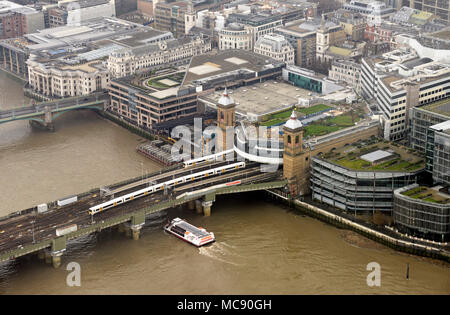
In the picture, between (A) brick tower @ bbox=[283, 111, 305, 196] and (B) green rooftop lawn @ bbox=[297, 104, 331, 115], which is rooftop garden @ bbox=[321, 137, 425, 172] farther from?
(B) green rooftop lawn @ bbox=[297, 104, 331, 115]

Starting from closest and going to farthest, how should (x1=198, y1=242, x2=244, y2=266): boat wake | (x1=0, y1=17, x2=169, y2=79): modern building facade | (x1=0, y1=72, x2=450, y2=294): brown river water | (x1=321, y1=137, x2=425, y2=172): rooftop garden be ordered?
(x1=0, y1=72, x2=450, y2=294): brown river water, (x1=198, y1=242, x2=244, y2=266): boat wake, (x1=321, y1=137, x2=425, y2=172): rooftop garden, (x1=0, y1=17, x2=169, y2=79): modern building facade

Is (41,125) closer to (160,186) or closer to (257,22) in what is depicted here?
(160,186)

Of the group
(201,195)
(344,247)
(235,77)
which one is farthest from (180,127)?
(344,247)

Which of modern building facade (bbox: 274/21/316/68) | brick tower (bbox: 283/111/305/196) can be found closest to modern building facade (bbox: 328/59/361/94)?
modern building facade (bbox: 274/21/316/68)

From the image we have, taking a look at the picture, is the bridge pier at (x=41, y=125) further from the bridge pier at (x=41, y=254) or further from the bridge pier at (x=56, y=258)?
the bridge pier at (x=56, y=258)

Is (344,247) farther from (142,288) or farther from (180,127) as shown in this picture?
(180,127)

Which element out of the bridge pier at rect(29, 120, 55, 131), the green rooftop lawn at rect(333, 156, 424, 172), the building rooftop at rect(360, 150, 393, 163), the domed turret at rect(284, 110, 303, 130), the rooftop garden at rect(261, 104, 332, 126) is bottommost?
the bridge pier at rect(29, 120, 55, 131)

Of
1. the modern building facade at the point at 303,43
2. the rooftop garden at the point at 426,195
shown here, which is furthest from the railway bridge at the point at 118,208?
the modern building facade at the point at 303,43

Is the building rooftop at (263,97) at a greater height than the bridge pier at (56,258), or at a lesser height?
greater
